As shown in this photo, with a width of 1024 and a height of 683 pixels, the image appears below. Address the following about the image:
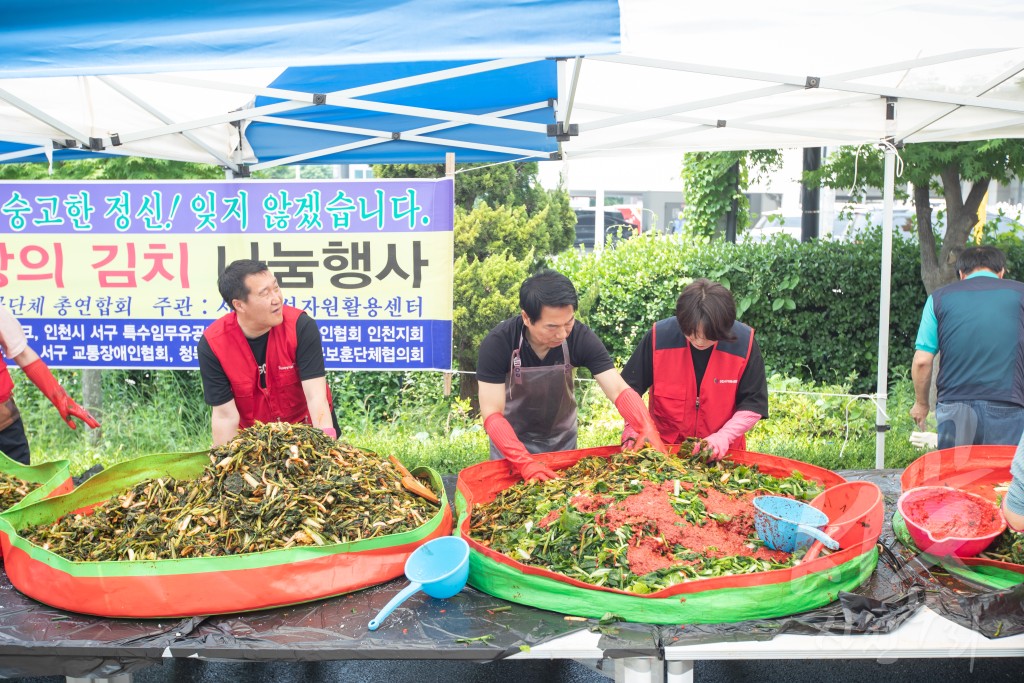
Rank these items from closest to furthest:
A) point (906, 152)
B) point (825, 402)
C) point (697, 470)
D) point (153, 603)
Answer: point (153, 603), point (697, 470), point (906, 152), point (825, 402)

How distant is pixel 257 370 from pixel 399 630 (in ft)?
4.90

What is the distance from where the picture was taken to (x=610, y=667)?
2025 mm

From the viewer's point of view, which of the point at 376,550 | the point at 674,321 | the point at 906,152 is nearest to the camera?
the point at 376,550

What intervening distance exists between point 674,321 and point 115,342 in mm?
3252

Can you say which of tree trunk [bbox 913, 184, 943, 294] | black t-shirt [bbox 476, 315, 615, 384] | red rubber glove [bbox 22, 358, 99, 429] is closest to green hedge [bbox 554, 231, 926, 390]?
tree trunk [bbox 913, 184, 943, 294]

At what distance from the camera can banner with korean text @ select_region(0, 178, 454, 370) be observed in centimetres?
450

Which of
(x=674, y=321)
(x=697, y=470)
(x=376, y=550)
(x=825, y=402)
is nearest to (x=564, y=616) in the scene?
(x=376, y=550)

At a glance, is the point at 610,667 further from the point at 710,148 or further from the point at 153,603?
the point at 710,148

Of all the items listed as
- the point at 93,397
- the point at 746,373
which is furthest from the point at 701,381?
the point at 93,397

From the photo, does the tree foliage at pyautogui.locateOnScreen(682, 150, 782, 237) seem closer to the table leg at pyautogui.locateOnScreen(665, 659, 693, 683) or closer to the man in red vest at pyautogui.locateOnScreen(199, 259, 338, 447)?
the man in red vest at pyautogui.locateOnScreen(199, 259, 338, 447)

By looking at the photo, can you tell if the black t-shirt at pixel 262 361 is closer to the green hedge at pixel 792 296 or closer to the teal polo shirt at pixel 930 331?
the teal polo shirt at pixel 930 331

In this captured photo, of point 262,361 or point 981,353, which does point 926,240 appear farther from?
point 262,361

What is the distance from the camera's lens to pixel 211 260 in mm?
4551

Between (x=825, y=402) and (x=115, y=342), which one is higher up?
(x=115, y=342)
